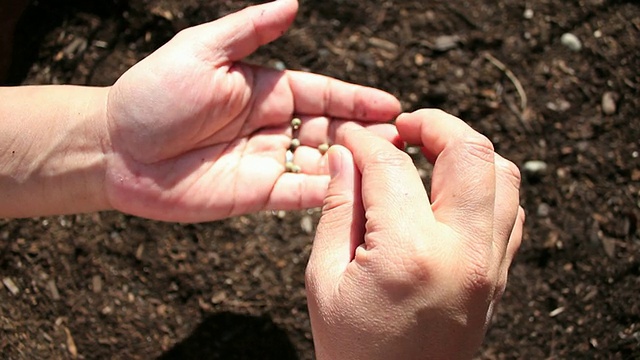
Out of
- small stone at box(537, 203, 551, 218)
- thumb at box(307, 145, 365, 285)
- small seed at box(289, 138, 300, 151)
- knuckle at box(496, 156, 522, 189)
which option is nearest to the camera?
thumb at box(307, 145, 365, 285)

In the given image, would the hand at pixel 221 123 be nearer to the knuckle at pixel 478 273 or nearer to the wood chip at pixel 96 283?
the wood chip at pixel 96 283

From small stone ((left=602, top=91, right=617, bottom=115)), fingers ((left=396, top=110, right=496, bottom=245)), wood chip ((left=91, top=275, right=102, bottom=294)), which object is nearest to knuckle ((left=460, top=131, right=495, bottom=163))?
fingers ((left=396, top=110, right=496, bottom=245))

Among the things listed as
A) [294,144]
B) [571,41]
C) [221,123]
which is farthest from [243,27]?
[571,41]

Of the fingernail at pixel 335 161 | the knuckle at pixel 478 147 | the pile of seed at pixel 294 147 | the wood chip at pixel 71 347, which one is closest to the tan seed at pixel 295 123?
the pile of seed at pixel 294 147

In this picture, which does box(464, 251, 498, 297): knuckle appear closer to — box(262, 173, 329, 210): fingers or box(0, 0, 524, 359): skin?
box(0, 0, 524, 359): skin

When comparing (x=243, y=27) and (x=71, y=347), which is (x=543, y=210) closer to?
(x=243, y=27)

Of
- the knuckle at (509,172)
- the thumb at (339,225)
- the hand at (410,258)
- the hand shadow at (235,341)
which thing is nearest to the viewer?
the hand at (410,258)
